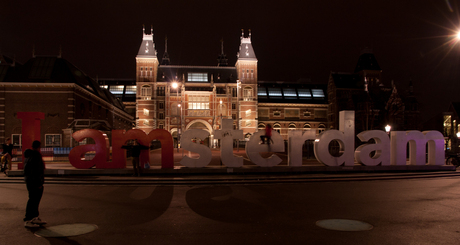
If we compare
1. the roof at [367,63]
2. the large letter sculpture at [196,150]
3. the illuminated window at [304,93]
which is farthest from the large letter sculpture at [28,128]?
the roof at [367,63]

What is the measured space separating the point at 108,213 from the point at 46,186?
16.4 feet

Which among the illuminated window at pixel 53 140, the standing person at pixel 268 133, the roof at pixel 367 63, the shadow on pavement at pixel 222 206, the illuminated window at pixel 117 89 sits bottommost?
the shadow on pavement at pixel 222 206

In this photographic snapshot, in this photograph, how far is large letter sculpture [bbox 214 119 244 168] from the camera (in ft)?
42.8

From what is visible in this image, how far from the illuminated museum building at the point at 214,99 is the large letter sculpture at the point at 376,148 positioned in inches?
1416

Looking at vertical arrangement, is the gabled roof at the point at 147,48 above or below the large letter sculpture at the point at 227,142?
above

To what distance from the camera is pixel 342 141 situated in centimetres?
1327

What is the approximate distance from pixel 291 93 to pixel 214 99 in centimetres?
1818

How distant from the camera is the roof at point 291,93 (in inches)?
2405

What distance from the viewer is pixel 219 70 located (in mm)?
58344

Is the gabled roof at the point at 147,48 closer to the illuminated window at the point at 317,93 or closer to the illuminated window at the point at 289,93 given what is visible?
the illuminated window at the point at 289,93

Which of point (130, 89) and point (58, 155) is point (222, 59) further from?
point (58, 155)

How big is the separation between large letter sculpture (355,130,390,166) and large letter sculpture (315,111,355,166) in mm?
448

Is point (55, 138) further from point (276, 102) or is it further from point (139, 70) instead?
point (276, 102)

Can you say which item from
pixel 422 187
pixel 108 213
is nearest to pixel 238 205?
pixel 108 213
